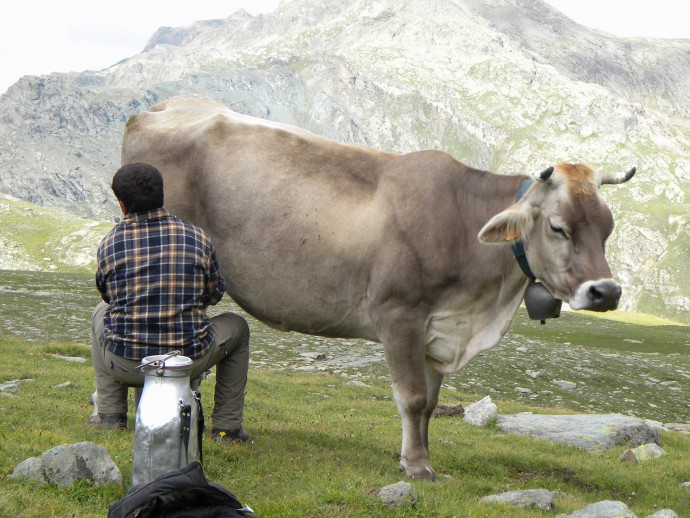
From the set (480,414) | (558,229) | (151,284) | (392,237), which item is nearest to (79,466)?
(151,284)

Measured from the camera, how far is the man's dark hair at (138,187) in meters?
6.95

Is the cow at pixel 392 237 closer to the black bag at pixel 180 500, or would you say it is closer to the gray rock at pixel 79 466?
the gray rock at pixel 79 466

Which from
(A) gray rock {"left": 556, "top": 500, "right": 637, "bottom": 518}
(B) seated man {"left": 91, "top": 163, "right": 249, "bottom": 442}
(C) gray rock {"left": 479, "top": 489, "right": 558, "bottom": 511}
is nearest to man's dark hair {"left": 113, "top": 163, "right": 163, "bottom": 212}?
(B) seated man {"left": 91, "top": 163, "right": 249, "bottom": 442}

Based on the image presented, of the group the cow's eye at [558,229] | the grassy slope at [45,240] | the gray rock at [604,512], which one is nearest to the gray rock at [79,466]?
the gray rock at [604,512]

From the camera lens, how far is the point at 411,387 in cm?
823

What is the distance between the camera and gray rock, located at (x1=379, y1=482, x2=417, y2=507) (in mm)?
6570

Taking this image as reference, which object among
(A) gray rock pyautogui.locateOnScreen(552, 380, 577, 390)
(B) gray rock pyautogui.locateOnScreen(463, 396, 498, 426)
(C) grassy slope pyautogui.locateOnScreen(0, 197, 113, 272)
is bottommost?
(C) grassy slope pyautogui.locateOnScreen(0, 197, 113, 272)

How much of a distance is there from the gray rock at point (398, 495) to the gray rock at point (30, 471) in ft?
10.5

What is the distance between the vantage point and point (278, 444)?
915 centimetres

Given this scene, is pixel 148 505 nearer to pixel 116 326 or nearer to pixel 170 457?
pixel 170 457

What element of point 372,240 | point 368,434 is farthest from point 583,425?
point 372,240

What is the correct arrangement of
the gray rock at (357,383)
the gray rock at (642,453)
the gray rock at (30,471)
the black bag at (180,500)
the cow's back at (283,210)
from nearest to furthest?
the black bag at (180,500) < the gray rock at (30,471) < the cow's back at (283,210) < the gray rock at (642,453) < the gray rock at (357,383)

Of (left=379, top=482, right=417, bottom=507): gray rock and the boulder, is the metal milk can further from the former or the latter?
(left=379, top=482, right=417, bottom=507): gray rock

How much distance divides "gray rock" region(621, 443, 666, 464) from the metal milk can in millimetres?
8732
